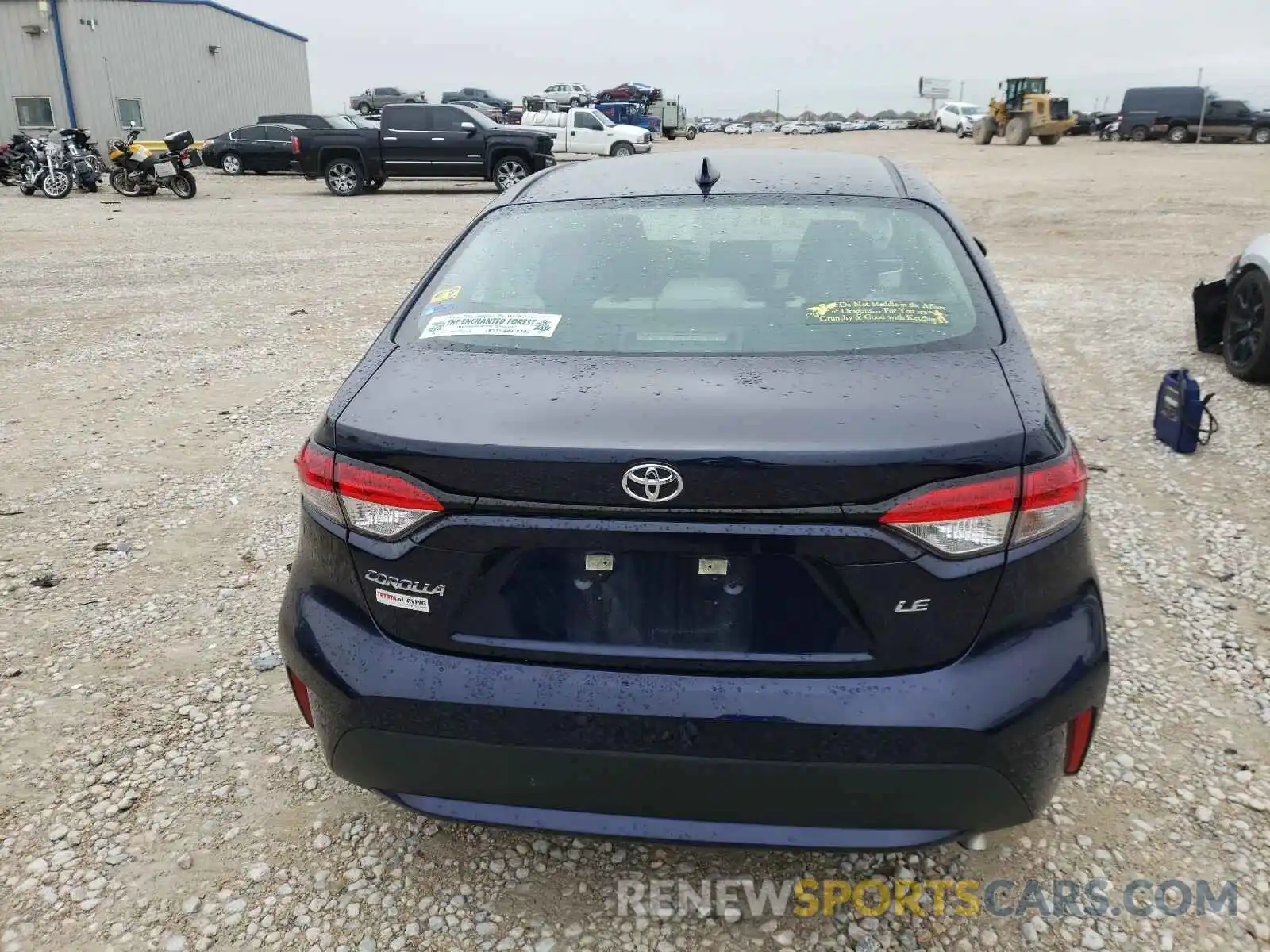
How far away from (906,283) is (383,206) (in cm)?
1831

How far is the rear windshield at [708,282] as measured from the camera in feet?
7.58

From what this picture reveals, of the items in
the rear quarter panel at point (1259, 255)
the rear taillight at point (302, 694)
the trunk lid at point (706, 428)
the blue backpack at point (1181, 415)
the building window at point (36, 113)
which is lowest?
the blue backpack at point (1181, 415)

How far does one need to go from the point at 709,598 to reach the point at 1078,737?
83 centimetres

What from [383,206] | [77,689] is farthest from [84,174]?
[77,689]

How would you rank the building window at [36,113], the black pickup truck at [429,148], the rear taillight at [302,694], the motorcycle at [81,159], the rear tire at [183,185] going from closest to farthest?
1. the rear taillight at [302,694]
2. the rear tire at [183,185]
3. the black pickup truck at [429,148]
4. the motorcycle at [81,159]
5. the building window at [36,113]

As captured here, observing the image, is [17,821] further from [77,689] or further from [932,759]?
[932,759]

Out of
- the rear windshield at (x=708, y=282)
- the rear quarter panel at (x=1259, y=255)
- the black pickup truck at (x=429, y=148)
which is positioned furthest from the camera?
the black pickup truck at (x=429, y=148)

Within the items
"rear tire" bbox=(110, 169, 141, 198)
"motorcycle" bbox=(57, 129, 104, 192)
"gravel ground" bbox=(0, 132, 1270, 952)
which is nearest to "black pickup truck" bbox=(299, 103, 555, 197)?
"rear tire" bbox=(110, 169, 141, 198)

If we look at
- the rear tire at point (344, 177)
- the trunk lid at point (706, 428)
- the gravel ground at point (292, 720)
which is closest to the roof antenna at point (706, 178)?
the gravel ground at point (292, 720)

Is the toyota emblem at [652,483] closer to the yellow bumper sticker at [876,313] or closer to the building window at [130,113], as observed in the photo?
the yellow bumper sticker at [876,313]

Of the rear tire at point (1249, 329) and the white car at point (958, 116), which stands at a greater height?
the white car at point (958, 116)

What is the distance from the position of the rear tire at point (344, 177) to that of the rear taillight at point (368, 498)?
68.6 ft

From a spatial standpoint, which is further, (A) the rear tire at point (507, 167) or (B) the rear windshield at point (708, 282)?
(A) the rear tire at point (507, 167)

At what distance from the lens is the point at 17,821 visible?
102 inches
